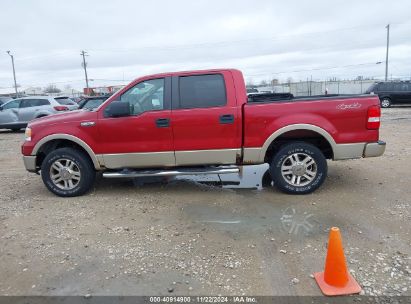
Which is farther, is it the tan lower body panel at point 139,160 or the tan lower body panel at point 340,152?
the tan lower body panel at point 139,160

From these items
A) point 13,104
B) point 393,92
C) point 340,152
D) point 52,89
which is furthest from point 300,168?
point 52,89

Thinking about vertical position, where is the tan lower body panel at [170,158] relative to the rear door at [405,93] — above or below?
below

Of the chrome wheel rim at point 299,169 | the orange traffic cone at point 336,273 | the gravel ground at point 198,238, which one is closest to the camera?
the orange traffic cone at point 336,273

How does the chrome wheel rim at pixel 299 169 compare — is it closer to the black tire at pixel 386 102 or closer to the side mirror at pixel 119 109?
the side mirror at pixel 119 109

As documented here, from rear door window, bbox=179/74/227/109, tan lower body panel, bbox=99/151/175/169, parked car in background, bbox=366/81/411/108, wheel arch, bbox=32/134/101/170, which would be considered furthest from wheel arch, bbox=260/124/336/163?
parked car in background, bbox=366/81/411/108

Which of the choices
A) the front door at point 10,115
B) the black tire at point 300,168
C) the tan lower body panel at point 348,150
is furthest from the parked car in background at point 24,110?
the tan lower body panel at point 348,150

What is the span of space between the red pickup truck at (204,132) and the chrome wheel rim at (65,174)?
0.02 metres

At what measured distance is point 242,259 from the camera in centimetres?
356

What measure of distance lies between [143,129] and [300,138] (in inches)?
94.6

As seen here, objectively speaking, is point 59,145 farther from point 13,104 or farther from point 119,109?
point 13,104

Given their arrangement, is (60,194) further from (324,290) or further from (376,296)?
(376,296)

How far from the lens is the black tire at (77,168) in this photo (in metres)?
5.60

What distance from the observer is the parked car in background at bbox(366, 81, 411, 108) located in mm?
22391

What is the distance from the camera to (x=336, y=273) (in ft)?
9.76
